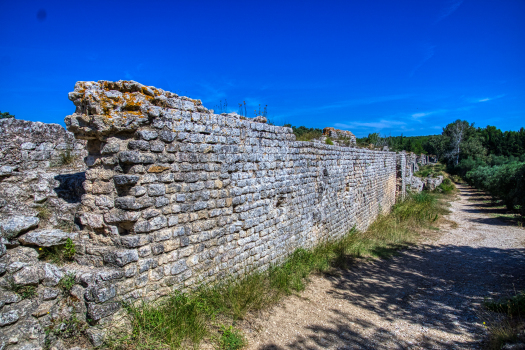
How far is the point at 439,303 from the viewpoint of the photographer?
4.92 meters

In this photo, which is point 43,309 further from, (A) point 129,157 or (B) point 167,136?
(B) point 167,136

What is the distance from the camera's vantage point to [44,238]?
3250 millimetres

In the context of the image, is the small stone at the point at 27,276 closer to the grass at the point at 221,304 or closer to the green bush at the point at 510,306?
the grass at the point at 221,304

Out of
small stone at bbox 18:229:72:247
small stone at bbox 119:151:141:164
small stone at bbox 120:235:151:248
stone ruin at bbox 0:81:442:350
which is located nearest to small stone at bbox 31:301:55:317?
stone ruin at bbox 0:81:442:350

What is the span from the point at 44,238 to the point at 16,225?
300mm

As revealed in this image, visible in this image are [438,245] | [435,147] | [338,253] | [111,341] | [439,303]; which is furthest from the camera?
[435,147]

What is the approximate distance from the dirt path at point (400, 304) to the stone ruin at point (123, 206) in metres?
1.05

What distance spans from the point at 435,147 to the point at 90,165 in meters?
57.4

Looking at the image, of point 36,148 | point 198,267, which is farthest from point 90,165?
point 36,148

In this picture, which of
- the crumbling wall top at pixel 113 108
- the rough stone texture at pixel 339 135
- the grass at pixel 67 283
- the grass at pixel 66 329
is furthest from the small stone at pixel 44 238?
the rough stone texture at pixel 339 135

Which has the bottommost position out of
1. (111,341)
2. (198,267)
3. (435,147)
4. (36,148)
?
(111,341)

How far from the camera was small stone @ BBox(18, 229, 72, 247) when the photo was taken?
3.21m

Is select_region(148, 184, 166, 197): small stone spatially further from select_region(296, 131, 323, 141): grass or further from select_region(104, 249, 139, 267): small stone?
select_region(296, 131, 323, 141): grass

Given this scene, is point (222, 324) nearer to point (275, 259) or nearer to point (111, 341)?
point (111, 341)
